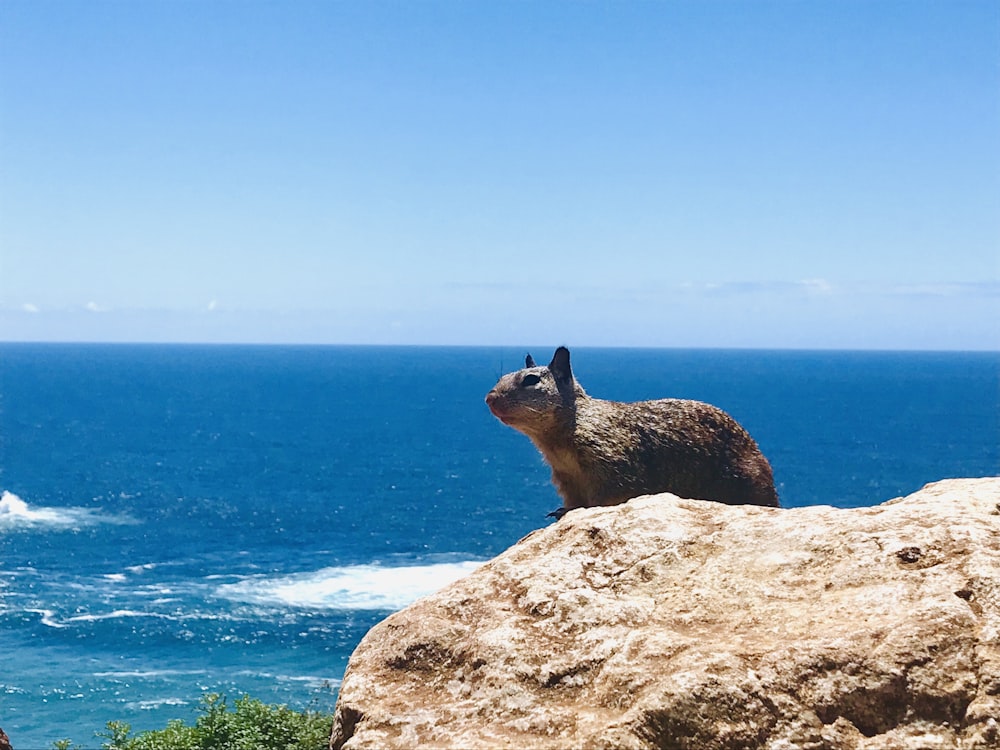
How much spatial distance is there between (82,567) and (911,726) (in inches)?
3093

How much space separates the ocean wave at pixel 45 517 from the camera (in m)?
91.3

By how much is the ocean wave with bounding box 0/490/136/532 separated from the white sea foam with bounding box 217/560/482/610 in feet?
91.2

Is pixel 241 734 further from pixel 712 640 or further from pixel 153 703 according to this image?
pixel 153 703

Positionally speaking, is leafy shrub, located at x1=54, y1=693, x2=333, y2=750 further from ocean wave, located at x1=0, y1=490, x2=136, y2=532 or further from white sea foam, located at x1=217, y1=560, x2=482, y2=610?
ocean wave, located at x1=0, y1=490, x2=136, y2=532

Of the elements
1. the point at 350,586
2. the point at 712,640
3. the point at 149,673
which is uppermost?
the point at 712,640

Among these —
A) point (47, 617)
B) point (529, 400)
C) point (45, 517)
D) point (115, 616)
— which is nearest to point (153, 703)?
point (115, 616)

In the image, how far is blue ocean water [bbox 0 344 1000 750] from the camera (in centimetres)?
5338

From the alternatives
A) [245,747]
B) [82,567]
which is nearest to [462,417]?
[82,567]

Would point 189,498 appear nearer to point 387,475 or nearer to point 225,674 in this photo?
point 387,475

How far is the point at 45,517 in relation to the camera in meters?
95.4

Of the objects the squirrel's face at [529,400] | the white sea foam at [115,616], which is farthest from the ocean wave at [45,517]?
the squirrel's face at [529,400]

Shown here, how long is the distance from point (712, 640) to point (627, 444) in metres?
8.66

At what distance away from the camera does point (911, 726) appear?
15.9 ft

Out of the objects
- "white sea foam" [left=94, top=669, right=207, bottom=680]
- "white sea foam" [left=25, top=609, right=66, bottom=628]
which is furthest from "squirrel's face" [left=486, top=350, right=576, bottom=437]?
"white sea foam" [left=25, top=609, right=66, bottom=628]
